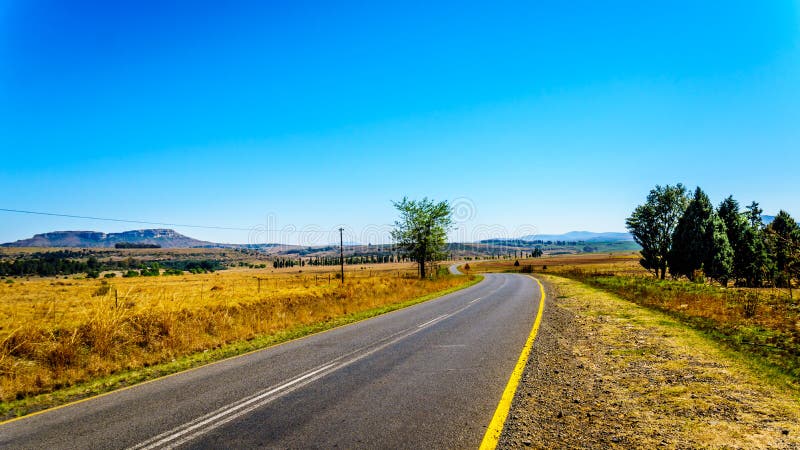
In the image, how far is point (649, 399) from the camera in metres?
5.80

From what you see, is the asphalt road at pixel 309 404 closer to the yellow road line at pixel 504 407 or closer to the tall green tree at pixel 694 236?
the yellow road line at pixel 504 407

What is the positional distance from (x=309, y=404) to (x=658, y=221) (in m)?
67.3

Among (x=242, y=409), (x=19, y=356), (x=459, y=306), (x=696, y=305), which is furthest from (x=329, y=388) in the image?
(x=696, y=305)

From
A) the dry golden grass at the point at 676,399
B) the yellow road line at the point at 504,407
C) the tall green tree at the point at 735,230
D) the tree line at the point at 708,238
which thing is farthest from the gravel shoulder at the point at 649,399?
the tall green tree at the point at 735,230

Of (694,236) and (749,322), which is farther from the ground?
(694,236)

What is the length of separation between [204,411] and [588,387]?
20.1 ft

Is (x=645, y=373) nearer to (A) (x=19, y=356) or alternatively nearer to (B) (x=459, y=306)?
(B) (x=459, y=306)

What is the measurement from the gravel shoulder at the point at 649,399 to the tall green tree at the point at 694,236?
4535 cm

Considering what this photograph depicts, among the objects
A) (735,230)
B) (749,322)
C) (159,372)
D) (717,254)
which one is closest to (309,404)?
(159,372)

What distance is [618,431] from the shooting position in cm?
475

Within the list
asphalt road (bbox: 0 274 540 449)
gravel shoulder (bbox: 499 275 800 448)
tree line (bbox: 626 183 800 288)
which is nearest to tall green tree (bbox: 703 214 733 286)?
tree line (bbox: 626 183 800 288)

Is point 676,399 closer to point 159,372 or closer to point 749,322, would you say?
point 749,322

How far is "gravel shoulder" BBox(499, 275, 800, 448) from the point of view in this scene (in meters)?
4.52

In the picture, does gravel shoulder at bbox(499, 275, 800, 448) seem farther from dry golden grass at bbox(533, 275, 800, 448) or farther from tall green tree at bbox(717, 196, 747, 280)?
tall green tree at bbox(717, 196, 747, 280)
